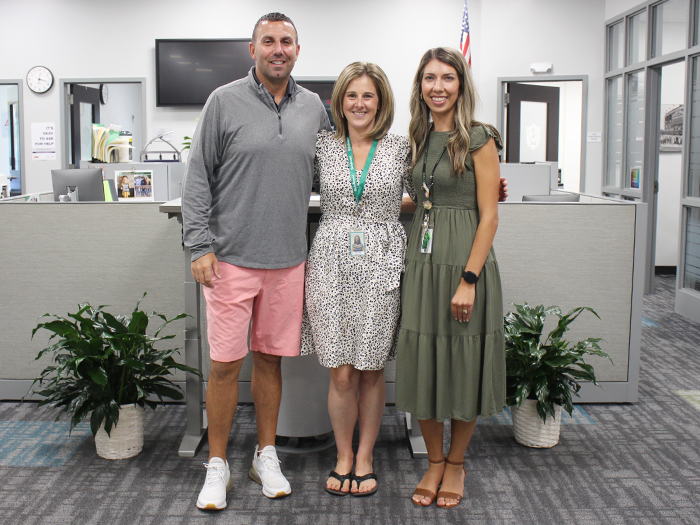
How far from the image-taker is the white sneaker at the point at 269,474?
5.96 feet

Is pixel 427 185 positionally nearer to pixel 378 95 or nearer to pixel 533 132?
pixel 378 95

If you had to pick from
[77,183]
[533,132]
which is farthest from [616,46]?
[77,183]

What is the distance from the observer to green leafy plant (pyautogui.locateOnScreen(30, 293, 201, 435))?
79.0 inches

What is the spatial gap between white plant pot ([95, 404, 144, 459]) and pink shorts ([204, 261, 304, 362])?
0.47 m

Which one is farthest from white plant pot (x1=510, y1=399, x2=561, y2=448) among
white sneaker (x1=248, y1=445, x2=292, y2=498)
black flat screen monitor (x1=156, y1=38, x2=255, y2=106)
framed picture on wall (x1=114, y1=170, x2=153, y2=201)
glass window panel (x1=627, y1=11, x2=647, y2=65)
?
black flat screen monitor (x1=156, y1=38, x2=255, y2=106)

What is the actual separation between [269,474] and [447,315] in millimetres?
714

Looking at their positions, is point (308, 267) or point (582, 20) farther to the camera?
point (582, 20)

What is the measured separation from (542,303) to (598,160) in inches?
173

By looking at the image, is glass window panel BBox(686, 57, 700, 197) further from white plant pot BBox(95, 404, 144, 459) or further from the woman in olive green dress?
white plant pot BBox(95, 404, 144, 459)

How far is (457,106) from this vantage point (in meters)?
1.69

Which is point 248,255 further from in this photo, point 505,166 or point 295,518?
point 505,166

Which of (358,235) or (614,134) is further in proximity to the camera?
(614,134)

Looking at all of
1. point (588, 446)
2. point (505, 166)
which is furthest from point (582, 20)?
point (588, 446)

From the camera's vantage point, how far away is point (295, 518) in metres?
1.71
